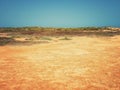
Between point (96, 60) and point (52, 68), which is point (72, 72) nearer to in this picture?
point (52, 68)

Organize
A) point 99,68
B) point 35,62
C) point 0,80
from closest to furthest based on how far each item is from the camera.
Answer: point 0,80, point 99,68, point 35,62

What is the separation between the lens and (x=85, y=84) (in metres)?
7.59

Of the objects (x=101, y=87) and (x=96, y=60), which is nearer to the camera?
(x=101, y=87)

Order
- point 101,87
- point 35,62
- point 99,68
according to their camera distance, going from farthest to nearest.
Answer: point 35,62 → point 99,68 → point 101,87

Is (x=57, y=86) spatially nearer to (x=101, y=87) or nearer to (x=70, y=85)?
(x=70, y=85)

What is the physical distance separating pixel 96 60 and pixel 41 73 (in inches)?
162

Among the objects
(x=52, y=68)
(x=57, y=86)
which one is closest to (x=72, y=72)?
(x=52, y=68)

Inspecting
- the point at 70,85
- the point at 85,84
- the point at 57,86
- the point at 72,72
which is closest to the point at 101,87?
the point at 85,84

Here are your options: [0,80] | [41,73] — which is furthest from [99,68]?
[0,80]

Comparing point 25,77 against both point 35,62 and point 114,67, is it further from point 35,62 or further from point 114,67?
point 114,67

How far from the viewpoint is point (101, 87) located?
723cm

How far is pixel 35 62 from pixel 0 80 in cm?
348

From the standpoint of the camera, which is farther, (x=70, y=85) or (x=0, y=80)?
(x=0, y=80)

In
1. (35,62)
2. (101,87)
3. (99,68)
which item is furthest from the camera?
(35,62)
